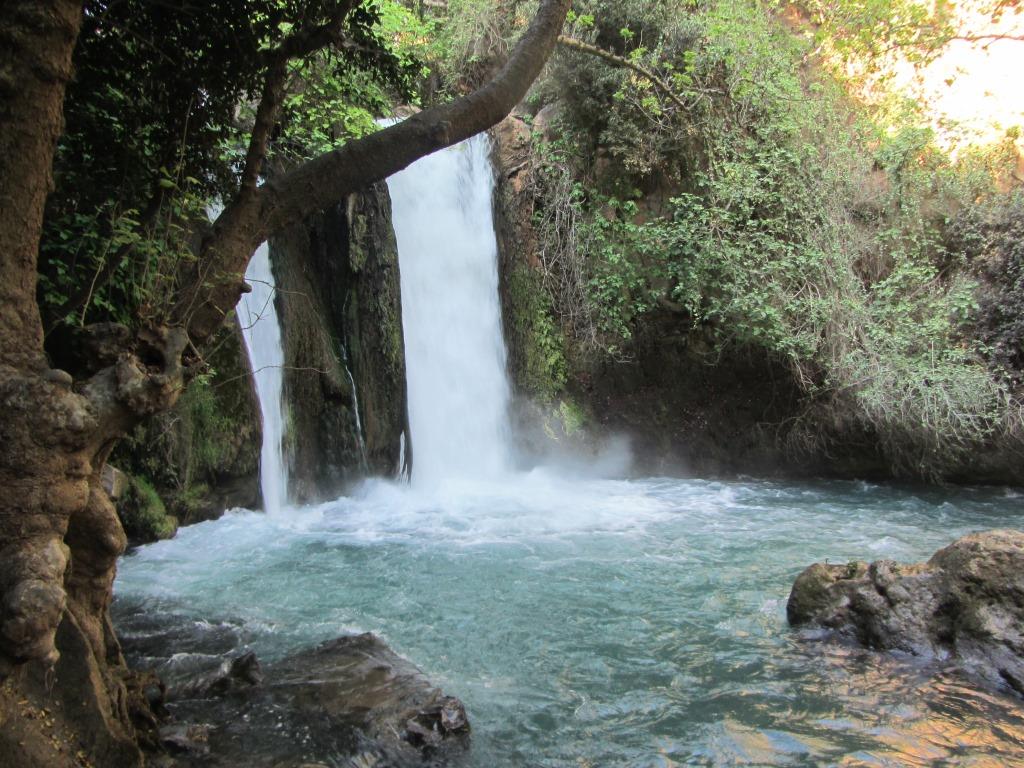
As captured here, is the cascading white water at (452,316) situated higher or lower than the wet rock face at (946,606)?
higher

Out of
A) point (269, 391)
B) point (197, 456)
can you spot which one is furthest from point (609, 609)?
point (269, 391)

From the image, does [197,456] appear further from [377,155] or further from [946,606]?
[946,606]

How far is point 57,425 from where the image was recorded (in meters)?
→ 2.75

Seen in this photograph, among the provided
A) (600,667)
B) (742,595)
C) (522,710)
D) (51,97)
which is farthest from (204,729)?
(742,595)

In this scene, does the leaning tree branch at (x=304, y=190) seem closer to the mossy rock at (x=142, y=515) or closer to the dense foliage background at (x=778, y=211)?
the mossy rock at (x=142, y=515)

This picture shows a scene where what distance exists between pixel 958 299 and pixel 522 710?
368 inches

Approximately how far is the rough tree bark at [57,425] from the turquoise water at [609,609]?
1.88m

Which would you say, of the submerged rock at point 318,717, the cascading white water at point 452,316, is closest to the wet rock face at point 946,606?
the submerged rock at point 318,717

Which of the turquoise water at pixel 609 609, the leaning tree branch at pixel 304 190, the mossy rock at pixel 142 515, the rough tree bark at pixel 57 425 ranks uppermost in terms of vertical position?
the leaning tree branch at pixel 304 190

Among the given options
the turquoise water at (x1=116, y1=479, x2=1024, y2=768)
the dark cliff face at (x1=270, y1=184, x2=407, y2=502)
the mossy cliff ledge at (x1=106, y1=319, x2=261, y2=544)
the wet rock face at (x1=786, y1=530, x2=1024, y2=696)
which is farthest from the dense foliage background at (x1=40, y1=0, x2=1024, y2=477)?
the wet rock face at (x1=786, y1=530, x2=1024, y2=696)

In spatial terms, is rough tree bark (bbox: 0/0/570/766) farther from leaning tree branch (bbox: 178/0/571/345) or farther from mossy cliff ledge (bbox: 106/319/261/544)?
mossy cliff ledge (bbox: 106/319/261/544)

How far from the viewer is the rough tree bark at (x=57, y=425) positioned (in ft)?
8.68

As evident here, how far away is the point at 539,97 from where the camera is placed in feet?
45.5

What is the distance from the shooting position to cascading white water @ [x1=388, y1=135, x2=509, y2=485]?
38.5 ft
